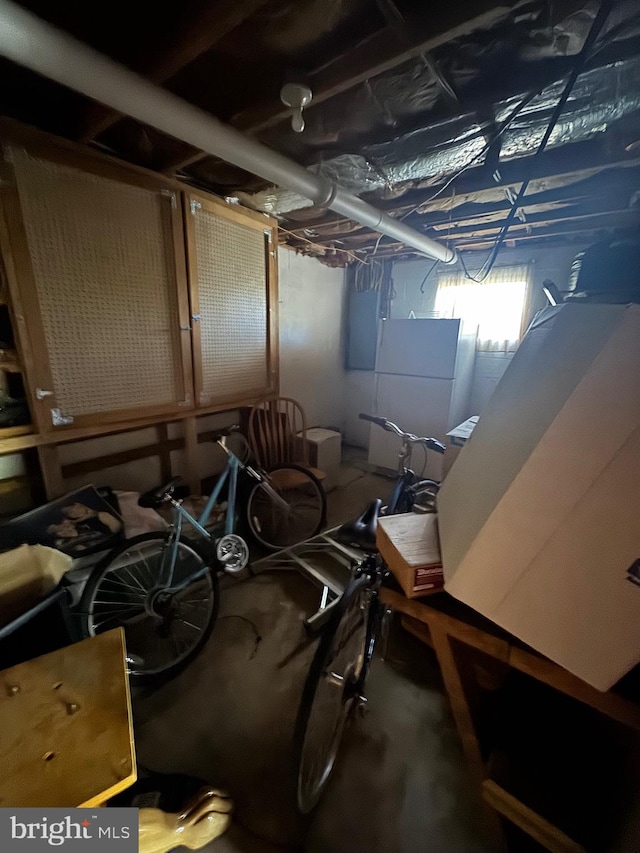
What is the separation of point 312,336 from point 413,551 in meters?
3.35

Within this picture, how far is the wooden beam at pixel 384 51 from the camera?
92 cm

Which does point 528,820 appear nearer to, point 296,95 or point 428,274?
point 296,95

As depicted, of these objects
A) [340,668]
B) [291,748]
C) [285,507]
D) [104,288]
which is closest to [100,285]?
[104,288]

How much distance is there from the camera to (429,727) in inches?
51.2

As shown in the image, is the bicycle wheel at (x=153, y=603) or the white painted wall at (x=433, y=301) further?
the white painted wall at (x=433, y=301)

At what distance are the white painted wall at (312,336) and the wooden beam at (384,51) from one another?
82.6 inches

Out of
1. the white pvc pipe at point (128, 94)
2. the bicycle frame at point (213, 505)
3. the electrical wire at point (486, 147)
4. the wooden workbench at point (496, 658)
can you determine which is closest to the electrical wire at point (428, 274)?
the electrical wire at point (486, 147)

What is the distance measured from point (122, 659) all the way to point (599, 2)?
2147 millimetres

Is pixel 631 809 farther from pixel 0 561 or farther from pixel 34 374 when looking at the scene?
pixel 34 374

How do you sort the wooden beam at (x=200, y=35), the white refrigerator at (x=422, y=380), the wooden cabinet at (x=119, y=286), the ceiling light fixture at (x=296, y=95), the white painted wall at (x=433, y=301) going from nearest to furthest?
the wooden beam at (x=200, y=35), the ceiling light fixture at (x=296, y=95), the wooden cabinet at (x=119, y=286), the white refrigerator at (x=422, y=380), the white painted wall at (x=433, y=301)

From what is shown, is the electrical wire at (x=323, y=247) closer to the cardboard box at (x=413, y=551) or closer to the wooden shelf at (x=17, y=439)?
the wooden shelf at (x=17, y=439)

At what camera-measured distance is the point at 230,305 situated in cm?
236

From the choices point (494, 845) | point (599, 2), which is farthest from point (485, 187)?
point (494, 845)

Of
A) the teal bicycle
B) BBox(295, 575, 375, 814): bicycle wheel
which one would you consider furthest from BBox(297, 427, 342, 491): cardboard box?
BBox(295, 575, 375, 814): bicycle wheel
